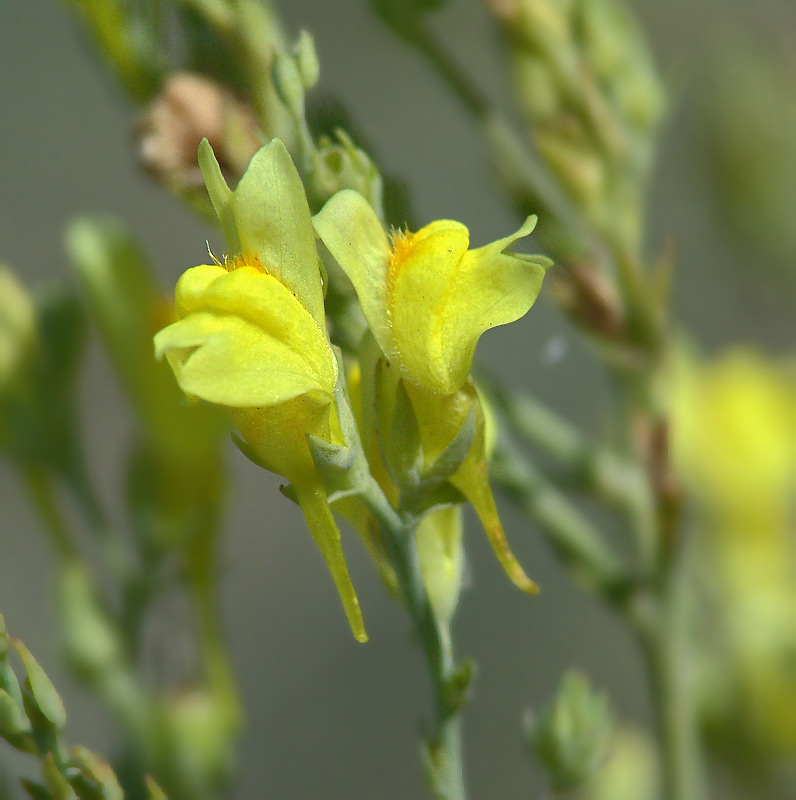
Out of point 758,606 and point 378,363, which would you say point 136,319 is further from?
point 758,606

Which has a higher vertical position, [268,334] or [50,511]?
[268,334]

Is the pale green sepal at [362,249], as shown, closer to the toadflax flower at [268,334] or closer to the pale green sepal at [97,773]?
the toadflax flower at [268,334]

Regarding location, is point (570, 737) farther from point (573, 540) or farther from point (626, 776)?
point (626, 776)

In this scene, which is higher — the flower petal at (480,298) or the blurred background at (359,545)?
the flower petal at (480,298)

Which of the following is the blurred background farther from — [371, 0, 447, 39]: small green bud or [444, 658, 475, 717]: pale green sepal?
[444, 658, 475, 717]: pale green sepal

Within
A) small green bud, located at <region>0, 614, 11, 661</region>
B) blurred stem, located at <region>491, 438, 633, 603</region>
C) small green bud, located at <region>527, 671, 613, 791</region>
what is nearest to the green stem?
blurred stem, located at <region>491, 438, 633, 603</region>

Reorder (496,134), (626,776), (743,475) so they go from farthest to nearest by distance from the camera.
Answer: (743,475), (626,776), (496,134)

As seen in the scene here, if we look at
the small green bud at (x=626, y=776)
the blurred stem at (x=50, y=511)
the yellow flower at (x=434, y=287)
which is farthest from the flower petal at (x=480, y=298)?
the small green bud at (x=626, y=776)

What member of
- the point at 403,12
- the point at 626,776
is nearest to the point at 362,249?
the point at 403,12
